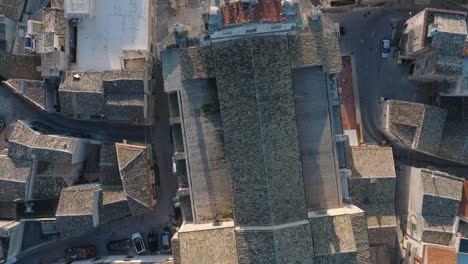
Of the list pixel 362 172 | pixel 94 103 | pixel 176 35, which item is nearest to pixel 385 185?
pixel 362 172

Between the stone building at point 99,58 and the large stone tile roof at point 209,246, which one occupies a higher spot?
the stone building at point 99,58

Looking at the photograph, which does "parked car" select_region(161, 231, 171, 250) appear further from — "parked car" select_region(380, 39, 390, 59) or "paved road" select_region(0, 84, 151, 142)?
"parked car" select_region(380, 39, 390, 59)

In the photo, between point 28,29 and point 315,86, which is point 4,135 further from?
point 315,86

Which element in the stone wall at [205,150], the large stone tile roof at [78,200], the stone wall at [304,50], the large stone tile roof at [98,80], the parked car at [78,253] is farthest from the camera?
the parked car at [78,253]

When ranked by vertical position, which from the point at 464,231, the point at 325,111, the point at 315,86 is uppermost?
the point at 315,86

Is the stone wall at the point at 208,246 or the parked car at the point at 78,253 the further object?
the parked car at the point at 78,253

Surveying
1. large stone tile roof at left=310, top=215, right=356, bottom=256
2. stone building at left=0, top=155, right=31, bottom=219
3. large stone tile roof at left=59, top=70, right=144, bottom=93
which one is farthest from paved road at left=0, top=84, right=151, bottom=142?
large stone tile roof at left=310, top=215, right=356, bottom=256

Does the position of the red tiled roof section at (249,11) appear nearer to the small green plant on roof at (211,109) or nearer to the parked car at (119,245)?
the small green plant on roof at (211,109)

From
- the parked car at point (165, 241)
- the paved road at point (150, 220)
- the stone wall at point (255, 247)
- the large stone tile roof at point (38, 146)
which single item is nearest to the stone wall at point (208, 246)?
the stone wall at point (255, 247)
